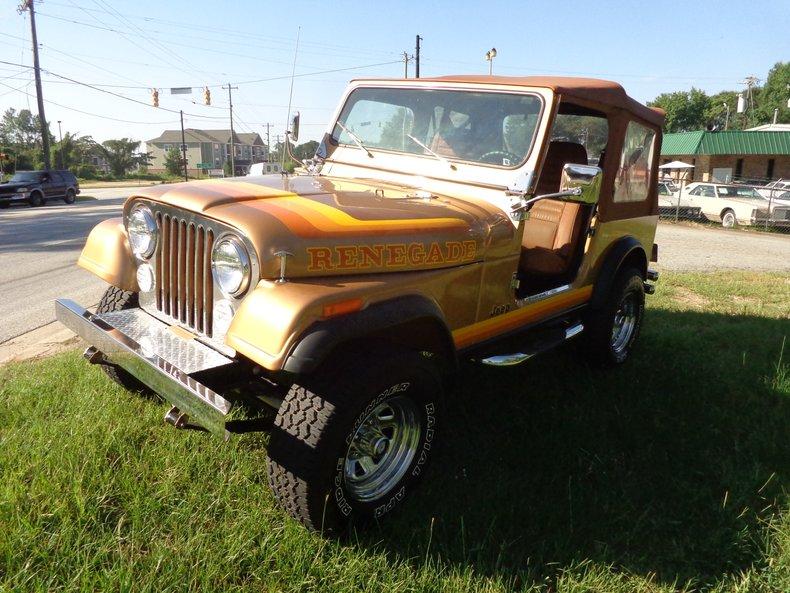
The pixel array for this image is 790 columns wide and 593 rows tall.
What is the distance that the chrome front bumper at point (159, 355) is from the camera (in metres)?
2.05

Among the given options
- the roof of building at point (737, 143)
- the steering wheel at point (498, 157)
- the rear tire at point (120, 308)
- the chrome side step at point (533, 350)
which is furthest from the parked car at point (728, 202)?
the rear tire at point (120, 308)

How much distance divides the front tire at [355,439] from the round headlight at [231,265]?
47cm

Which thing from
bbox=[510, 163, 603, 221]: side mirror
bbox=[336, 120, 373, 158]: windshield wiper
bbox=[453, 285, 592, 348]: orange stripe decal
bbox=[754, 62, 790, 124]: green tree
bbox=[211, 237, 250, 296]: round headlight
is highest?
bbox=[754, 62, 790, 124]: green tree

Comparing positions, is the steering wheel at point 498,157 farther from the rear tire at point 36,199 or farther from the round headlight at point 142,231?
the rear tire at point 36,199

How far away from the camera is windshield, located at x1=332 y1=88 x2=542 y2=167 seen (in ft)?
10.7

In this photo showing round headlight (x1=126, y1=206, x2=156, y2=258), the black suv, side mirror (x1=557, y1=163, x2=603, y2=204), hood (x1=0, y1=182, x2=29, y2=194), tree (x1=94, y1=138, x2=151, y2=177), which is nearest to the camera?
round headlight (x1=126, y1=206, x2=156, y2=258)

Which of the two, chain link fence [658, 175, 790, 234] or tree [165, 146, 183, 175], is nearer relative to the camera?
chain link fence [658, 175, 790, 234]

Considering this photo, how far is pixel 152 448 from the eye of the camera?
9.27ft

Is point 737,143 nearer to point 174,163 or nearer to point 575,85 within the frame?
point 575,85

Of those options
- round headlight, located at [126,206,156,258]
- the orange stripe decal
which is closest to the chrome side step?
the orange stripe decal

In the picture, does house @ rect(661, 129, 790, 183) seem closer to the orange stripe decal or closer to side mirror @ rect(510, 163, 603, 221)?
the orange stripe decal

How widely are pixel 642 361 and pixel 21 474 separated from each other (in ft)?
13.7

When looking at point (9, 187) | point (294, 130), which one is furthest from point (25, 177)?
point (294, 130)

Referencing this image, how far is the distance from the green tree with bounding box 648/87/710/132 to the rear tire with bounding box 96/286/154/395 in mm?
72906
